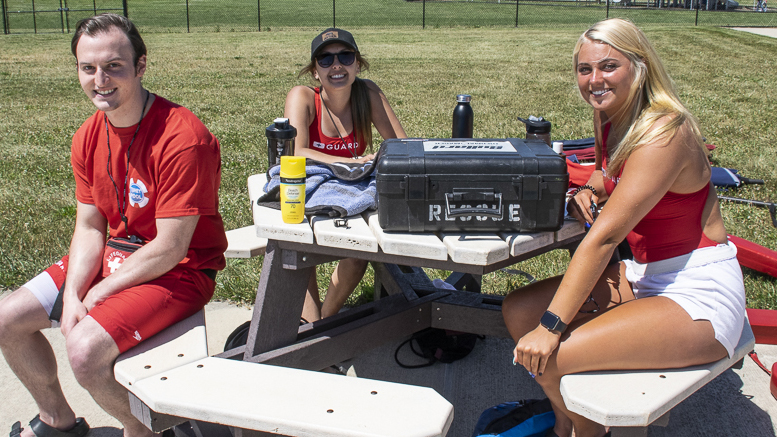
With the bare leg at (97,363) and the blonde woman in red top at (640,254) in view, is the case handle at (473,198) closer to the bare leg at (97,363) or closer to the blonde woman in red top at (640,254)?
the blonde woman in red top at (640,254)

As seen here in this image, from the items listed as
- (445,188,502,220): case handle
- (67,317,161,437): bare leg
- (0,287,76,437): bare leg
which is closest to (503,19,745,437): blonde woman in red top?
(445,188,502,220): case handle

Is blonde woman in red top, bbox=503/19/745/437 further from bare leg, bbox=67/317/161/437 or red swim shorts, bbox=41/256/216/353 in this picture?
bare leg, bbox=67/317/161/437

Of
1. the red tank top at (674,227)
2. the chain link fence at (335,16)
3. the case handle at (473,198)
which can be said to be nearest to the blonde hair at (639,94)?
the red tank top at (674,227)

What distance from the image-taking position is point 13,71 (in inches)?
537

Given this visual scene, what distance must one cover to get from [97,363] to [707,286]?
2127mm

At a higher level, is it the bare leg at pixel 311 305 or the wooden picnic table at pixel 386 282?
the wooden picnic table at pixel 386 282

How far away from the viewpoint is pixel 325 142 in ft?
11.8

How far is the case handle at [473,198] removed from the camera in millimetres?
2141

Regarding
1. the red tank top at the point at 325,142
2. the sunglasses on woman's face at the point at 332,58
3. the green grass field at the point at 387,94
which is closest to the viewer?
the sunglasses on woman's face at the point at 332,58

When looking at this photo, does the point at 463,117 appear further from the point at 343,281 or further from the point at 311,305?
the point at 311,305

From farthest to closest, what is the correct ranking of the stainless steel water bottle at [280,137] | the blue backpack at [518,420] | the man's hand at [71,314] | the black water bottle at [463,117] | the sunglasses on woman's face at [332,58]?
the sunglasses on woman's face at [332,58] → the black water bottle at [463,117] → the stainless steel water bottle at [280,137] → the blue backpack at [518,420] → the man's hand at [71,314]

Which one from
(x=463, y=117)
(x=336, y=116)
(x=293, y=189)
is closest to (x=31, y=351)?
(x=293, y=189)

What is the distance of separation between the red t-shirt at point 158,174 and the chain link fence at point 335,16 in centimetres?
2267

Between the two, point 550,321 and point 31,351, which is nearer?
point 550,321
